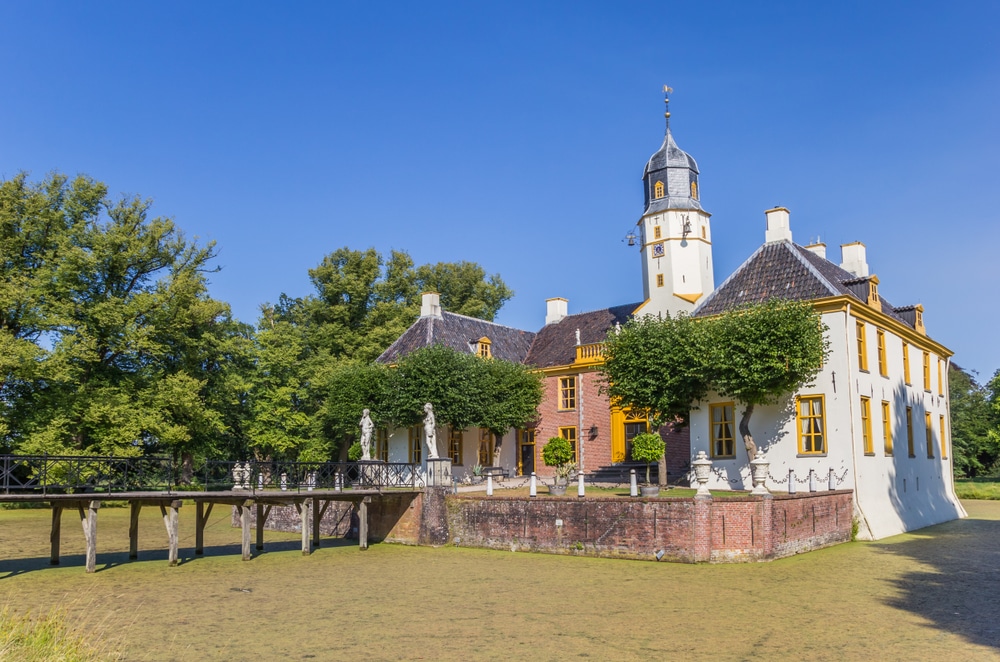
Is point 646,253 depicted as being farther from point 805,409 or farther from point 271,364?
point 271,364

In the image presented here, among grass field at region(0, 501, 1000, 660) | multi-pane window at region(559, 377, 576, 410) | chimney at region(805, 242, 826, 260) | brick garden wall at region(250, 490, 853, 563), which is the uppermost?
chimney at region(805, 242, 826, 260)

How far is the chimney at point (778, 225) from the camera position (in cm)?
2733

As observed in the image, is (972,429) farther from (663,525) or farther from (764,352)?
(663,525)

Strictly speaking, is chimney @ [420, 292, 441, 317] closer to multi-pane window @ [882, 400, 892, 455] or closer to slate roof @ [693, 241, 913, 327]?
slate roof @ [693, 241, 913, 327]

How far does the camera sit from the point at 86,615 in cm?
1299

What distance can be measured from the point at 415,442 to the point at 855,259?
57.4 feet

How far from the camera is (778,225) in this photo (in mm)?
27391

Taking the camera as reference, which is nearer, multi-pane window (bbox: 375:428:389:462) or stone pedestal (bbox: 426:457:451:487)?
stone pedestal (bbox: 426:457:451:487)

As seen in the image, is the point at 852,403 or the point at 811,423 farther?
the point at 811,423

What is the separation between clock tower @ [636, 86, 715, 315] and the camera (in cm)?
3177

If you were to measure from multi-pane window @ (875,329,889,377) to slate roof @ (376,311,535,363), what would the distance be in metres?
14.7

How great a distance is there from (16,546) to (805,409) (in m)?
21.4

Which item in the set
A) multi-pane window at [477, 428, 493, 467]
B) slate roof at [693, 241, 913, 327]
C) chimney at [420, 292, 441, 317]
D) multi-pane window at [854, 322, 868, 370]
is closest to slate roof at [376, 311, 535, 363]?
chimney at [420, 292, 441, 317]

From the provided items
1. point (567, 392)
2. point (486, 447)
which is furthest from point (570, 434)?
point (486, 447)
